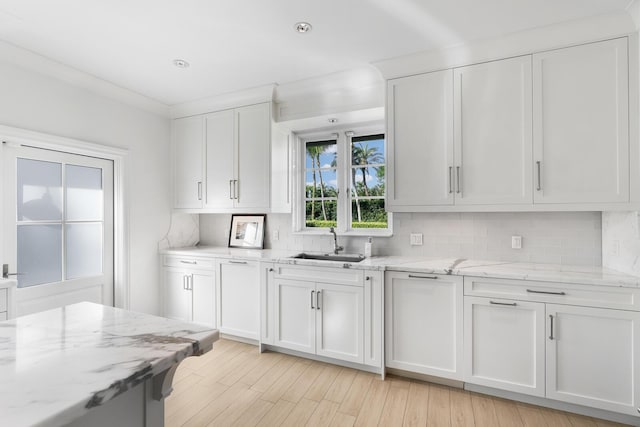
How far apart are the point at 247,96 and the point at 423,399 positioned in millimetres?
3035

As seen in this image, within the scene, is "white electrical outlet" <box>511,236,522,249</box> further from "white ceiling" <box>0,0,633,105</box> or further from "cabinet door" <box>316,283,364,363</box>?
"white ceiling" <box>0,0,633,105</box>

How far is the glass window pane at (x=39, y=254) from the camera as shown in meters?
2.47

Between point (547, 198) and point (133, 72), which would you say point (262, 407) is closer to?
point (547, 198)

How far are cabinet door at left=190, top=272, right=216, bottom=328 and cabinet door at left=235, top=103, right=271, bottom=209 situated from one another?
0.83m

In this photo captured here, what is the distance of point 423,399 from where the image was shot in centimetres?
223

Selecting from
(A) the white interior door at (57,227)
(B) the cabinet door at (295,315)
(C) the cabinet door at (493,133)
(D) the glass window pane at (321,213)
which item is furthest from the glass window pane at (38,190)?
(C) the cabinet door at (493,133)

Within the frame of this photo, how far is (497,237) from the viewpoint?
268 cm

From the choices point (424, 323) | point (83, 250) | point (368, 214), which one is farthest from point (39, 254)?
point (424, 323)

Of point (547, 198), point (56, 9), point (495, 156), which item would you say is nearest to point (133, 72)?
point (56, 9)

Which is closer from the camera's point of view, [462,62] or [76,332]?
[76,332]

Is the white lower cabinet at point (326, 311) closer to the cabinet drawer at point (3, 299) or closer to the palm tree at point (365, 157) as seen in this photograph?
the palm tree at point (365, 157)

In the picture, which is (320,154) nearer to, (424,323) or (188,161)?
(188,161)

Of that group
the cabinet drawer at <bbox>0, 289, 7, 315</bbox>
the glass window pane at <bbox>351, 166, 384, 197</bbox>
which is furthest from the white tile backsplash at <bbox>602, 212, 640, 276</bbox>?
the cabinet drawer at <bbox>0, 289, 7, 315</bbox>

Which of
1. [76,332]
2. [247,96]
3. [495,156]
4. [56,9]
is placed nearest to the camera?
[76,332]
